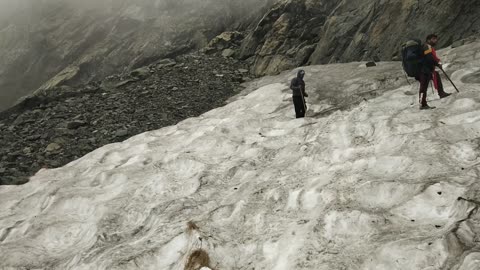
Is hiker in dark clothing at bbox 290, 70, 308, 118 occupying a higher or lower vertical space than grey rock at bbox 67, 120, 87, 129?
higher

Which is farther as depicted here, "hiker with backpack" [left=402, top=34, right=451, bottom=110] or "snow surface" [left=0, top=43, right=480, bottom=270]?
"hiker with backpack" [left=402, top=34, right=451, bottom=110]

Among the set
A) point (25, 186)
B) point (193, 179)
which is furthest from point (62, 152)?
point (193, 179)

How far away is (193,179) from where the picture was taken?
11.6 m

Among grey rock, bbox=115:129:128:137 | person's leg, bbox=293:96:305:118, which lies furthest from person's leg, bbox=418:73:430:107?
grey rock, bbox=115:129:128:137

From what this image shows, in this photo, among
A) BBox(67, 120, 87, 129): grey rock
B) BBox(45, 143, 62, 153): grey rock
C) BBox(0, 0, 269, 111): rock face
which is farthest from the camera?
BBox(0, 0, 269, 111): rock face

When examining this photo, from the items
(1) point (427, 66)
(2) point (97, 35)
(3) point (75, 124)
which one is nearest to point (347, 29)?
(1) point (427, 66)

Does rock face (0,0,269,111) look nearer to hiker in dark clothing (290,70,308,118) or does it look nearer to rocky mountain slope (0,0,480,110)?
rocky mountain slope (0,0,480,110)

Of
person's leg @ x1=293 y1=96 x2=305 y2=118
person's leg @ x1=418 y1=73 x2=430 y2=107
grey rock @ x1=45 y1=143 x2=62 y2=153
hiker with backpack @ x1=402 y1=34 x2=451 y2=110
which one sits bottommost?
grey rock @ x1=45 y1=143 x2=62 y2=153

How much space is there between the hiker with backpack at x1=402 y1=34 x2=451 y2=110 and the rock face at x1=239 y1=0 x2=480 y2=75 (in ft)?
25.2

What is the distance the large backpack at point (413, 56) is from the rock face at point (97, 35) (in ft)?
79.5

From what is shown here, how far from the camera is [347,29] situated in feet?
74.1

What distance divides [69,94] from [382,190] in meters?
23.9

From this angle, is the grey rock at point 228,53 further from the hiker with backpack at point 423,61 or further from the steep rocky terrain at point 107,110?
the hiker with backpack at point 423,61

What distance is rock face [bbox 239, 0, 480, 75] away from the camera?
18.0 metres
